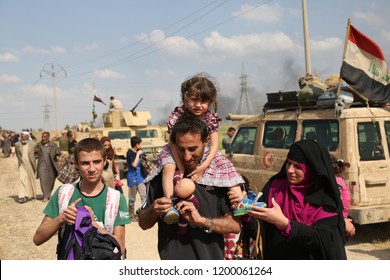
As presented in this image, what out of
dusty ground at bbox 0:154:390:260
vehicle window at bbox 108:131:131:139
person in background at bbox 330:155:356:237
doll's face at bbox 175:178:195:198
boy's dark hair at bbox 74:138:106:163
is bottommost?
dusty ground at bbox 0:154:390:260

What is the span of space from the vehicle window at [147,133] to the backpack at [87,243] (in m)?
15.9

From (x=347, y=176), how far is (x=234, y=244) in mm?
3272

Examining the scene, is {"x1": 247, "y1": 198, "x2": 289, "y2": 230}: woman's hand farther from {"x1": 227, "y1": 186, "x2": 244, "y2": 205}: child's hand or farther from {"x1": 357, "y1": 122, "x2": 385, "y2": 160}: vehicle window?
{"x1": 357, "y1": 122, "x2": 385, "y2": 160}: vehicle window

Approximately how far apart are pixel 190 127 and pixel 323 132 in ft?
15.4

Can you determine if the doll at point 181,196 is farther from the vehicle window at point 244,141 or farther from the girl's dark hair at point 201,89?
the vehicle window at point 244,141

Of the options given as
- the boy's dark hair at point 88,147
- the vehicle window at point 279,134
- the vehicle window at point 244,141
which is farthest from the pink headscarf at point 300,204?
the vehicle window at point 244,141

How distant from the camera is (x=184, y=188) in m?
2.41

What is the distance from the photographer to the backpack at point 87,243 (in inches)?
95.7

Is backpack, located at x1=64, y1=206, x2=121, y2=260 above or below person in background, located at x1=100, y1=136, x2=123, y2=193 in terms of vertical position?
below

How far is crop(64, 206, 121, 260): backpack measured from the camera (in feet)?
7.97

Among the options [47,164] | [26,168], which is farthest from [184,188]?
[26,168]

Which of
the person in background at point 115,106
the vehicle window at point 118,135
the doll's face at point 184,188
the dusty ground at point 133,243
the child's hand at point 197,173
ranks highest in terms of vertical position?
the person in background at point 115,106

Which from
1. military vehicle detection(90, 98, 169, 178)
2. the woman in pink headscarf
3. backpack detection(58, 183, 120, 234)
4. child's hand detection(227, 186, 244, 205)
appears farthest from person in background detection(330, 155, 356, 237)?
military vehicle detection(90, 98, 169, 178)

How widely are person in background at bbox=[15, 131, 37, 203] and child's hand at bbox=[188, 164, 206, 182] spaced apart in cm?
1095
